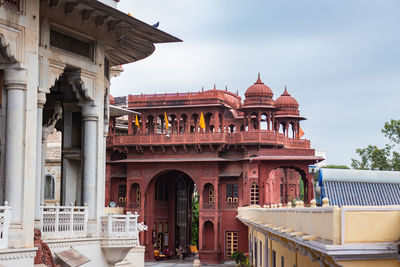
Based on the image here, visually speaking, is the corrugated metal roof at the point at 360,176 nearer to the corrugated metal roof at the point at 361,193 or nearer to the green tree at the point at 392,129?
the corrugated metal roof at the point at 361,193

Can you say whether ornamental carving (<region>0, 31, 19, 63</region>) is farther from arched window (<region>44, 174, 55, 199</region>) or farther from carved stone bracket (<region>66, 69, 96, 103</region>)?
arched window (<region>44, 174, 55, 199</region>)

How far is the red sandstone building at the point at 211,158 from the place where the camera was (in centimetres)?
5422

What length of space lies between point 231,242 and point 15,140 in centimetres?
4015

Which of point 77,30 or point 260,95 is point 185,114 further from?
point 77,30

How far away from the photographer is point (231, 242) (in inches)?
2162

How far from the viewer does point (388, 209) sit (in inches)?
414

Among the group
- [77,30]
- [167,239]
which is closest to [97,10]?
[77,30]

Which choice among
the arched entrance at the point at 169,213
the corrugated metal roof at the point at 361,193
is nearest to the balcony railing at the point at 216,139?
the arched entrance at the point at 169,213

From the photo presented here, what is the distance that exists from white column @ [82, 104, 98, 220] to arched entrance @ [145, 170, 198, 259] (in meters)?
35.8

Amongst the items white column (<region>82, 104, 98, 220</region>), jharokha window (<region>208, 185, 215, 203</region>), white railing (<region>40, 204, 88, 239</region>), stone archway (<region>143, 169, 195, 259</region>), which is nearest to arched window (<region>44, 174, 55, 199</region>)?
stone archway (<region>143, 169, 195, 259</region>)

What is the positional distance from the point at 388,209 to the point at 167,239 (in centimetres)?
5108

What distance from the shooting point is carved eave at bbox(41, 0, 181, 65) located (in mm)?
18938

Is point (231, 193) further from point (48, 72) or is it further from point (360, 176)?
point (360, 176)

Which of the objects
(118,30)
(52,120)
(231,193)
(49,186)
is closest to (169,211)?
(231,193)
